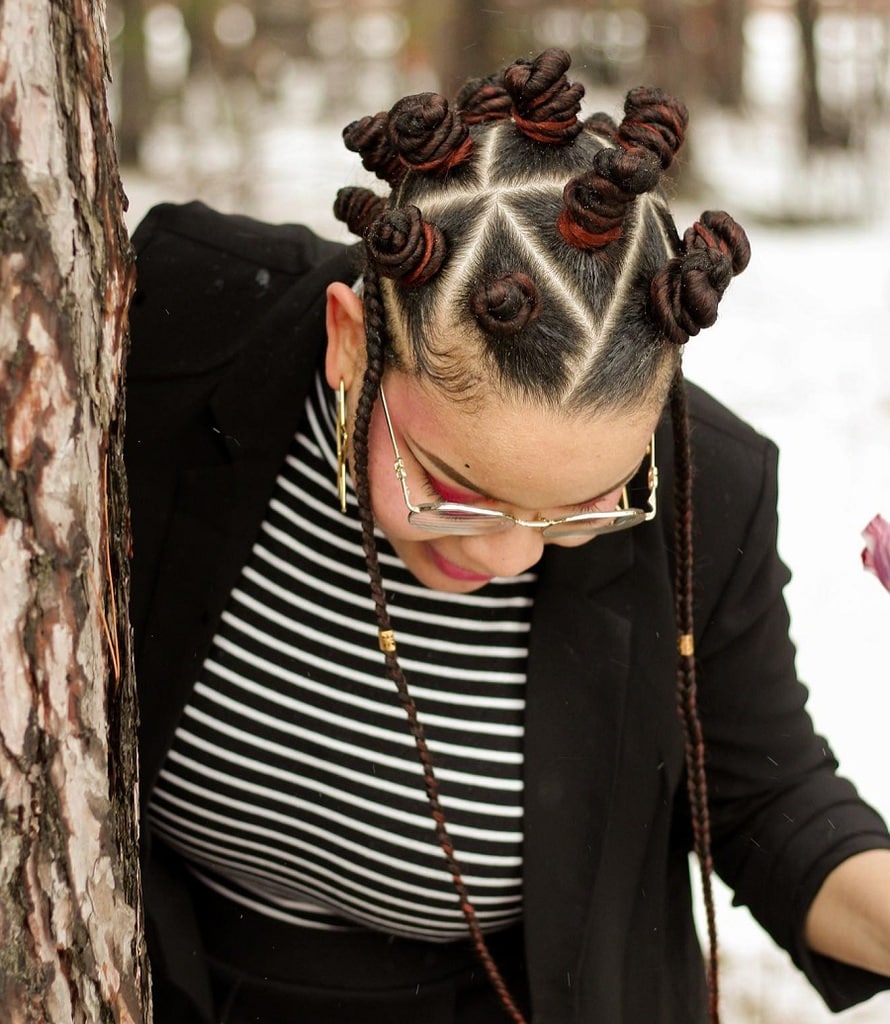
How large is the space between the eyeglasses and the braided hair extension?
4.0 inches

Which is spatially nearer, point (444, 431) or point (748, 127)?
point (444, 431)

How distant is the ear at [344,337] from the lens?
1632mm

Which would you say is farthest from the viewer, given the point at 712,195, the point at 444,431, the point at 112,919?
the point at 712,195

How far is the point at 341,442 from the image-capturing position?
5.61ft

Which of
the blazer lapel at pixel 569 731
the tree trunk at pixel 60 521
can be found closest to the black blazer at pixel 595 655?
the blazer lapel at pixel 569 731

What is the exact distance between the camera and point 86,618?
1.24 metres

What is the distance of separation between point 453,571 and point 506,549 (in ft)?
0.44

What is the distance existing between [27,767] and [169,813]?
2.45ft

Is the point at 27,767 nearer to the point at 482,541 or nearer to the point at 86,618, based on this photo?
the point at 86,618

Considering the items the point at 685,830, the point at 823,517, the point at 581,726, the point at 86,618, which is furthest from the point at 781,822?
the point at 823,517

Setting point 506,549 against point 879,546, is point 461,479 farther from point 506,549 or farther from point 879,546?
point 879,546

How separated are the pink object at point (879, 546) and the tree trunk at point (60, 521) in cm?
80

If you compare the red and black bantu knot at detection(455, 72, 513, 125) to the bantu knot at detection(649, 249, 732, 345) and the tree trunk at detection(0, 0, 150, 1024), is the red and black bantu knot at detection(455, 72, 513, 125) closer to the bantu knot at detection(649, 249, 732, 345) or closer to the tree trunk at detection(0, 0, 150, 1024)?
the bantu knot at detection(649, 249, 732, 345)

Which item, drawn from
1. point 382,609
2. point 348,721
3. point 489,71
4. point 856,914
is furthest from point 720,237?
point 489,71
